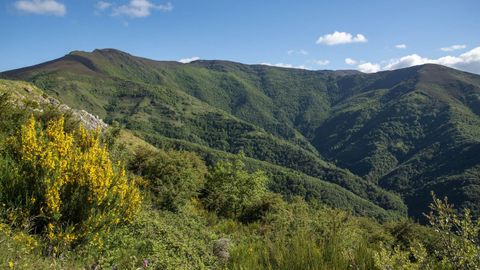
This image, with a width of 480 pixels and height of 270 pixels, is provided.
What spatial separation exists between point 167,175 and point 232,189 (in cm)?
1189

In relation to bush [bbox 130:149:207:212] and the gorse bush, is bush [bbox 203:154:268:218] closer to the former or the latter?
bush [bbox 130:149:207:212]

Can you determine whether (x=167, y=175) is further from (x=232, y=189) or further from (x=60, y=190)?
(x=60, y=190)

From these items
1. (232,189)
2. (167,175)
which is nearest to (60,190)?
(167,175)

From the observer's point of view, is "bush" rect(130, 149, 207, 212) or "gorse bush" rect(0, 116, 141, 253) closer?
"gorse bush" rect(0, 116, 141, 253)

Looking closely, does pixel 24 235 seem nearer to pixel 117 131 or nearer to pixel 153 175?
pixel 153 175

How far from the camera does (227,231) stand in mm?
15109

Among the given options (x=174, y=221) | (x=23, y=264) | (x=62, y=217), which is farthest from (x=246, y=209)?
(x=23, y=264)

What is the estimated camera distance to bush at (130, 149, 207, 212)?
15.6 metres

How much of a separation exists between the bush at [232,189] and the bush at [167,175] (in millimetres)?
4625

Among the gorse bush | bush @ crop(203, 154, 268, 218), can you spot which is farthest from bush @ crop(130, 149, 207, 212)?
Answer: the gorse bush

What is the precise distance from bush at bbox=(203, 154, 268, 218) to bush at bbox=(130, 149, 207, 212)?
4625mm

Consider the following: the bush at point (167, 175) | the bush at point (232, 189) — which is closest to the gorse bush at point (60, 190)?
the bush at point (167, 175)

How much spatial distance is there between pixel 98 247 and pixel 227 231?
31.0 ft

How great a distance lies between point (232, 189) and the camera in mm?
29969
